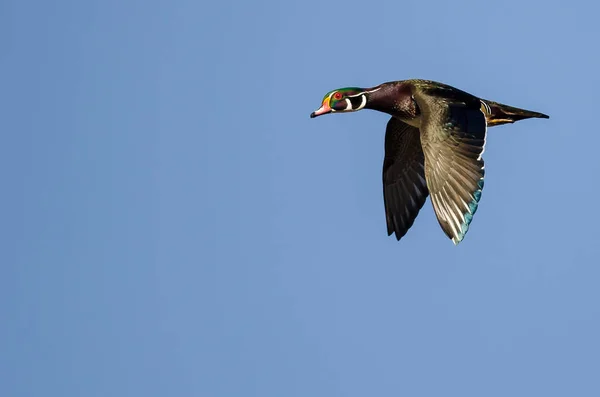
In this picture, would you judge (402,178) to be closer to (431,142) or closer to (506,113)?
(506,113)

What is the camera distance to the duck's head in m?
20.2

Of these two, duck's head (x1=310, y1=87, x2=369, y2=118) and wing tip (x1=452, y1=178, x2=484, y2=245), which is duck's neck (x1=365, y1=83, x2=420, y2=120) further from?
wing tip (x1=452, y1=178, x2=484, y2=245)

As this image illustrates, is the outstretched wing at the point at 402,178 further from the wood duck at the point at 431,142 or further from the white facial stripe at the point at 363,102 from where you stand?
the white facial stripe at the point at 363,102

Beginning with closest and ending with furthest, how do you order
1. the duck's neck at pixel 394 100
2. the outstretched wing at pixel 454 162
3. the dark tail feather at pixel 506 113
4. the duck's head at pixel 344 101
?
the outstretched wing at pixel 454 162
the duck's neck at pixel 394 100
the dark tail feather at pixel 506 113
the duck's head at pixel 344 101

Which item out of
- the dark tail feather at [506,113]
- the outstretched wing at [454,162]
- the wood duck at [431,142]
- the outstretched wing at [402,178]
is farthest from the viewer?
the outstretched wing at [402,178]

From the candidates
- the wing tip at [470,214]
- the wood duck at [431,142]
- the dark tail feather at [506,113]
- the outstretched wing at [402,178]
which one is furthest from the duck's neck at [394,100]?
the wing tip at [470,214]

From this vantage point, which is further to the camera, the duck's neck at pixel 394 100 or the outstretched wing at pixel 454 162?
the duck's neck at pixel 394 100

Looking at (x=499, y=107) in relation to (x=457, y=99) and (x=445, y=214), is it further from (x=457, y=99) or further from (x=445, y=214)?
(x=445, y=214)

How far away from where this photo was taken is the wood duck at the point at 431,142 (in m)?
17.7

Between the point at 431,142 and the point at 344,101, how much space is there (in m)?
2.40

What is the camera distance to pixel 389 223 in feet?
69.0

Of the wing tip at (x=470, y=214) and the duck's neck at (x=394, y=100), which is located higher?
the duck's neck at (x=394, y=100)

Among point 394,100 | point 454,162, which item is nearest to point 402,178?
point 394,100

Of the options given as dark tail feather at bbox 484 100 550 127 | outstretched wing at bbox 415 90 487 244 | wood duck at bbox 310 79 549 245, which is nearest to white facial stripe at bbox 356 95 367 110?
wood duck at bbox 310 79 549 245
